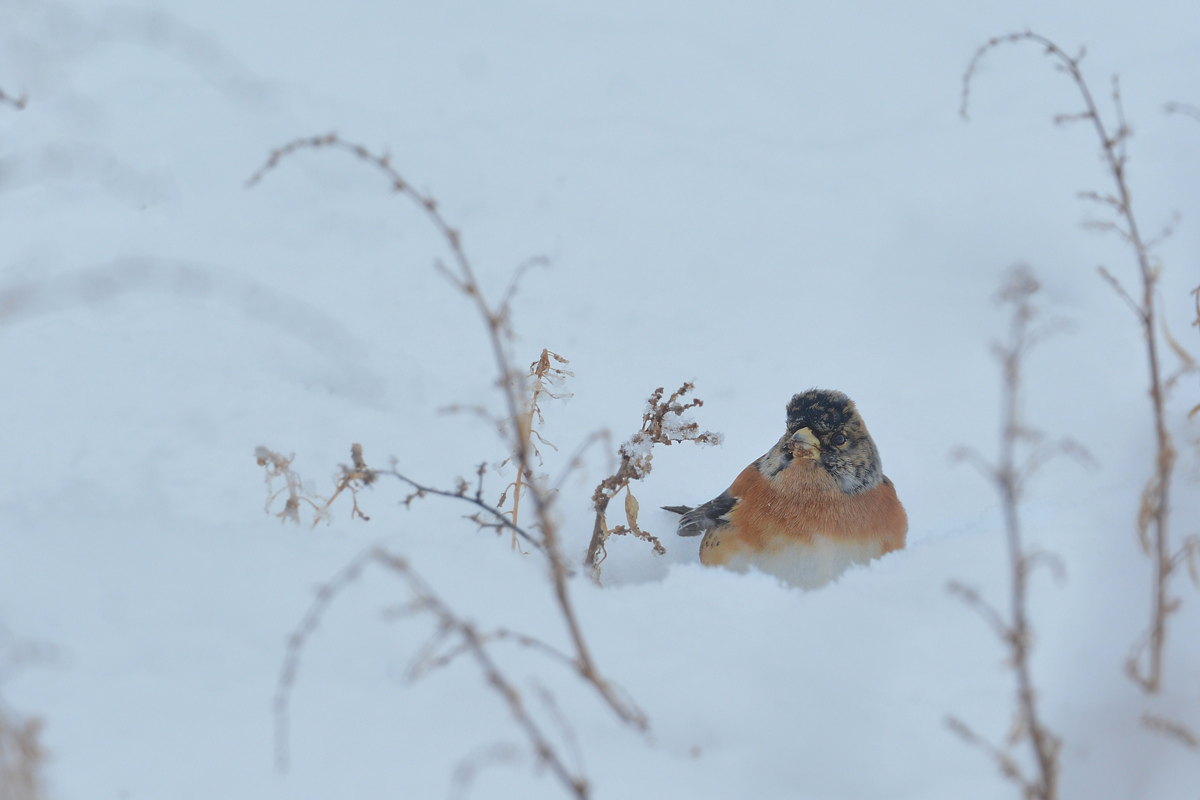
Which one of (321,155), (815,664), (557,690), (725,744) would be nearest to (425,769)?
(557,690)

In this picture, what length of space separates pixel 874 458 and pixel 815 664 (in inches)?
62.0

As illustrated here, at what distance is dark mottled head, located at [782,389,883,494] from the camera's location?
320 cm

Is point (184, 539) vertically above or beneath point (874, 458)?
beneath

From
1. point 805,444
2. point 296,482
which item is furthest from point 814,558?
point 296,482

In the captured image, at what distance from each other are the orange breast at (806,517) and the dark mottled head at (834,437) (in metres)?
0.04

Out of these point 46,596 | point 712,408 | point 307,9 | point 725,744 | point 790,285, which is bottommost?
point 725,744

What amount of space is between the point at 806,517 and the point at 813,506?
0.05 meters

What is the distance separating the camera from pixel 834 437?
10.6 ft

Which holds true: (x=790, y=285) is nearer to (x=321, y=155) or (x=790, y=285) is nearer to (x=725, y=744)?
(x=321, y=155)

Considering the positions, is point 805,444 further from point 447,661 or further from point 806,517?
point 447,661

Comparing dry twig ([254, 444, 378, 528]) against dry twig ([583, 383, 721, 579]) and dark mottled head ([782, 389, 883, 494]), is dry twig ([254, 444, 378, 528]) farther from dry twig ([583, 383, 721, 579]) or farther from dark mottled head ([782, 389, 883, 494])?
dark mottled head ([782, 389, 883, 494])

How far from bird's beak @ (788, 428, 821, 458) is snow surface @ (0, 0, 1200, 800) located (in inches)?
15.4

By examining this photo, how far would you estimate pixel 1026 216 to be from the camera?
3898 millimetres

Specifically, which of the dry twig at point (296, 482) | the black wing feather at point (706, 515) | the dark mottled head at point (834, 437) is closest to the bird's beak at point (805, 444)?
the dark mottled head at point (834, 437)
